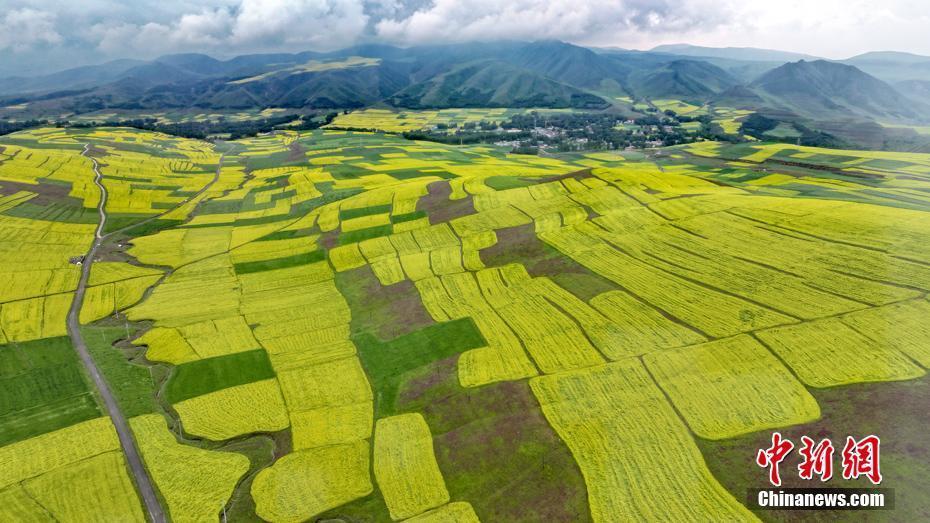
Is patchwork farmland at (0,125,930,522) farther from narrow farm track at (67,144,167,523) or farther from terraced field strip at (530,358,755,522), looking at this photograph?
narrow farm track at (67,144,167,523)

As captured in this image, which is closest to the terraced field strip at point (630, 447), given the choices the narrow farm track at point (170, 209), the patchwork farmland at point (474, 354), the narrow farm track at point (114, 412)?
the patchwork farmland at point (474, 354)

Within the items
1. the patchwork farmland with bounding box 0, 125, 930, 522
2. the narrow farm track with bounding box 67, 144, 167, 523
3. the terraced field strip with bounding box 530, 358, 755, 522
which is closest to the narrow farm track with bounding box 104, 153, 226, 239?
the patchwork farmland with bounding box 0, 125, 930, 522

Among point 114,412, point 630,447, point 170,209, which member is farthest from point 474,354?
point 170,209

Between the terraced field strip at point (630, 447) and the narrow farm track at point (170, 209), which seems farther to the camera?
the narrow farm track at point (170, 209)

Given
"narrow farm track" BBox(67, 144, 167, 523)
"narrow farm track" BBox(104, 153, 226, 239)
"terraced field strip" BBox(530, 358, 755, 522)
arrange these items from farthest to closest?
"narrow farm track" BBox(104, 153, 226, 239), "narrow farm track" BBox(67, 144, 167, 523), "terraced field strip" BBox(530, 358, 755, 522)

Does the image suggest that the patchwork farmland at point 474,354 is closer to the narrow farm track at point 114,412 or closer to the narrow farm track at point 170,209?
the narrow farm track at point 114,412

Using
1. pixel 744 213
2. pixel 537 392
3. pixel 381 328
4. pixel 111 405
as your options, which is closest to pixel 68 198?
pixel 111 405

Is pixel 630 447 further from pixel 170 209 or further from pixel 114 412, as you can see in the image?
pixel 170 209

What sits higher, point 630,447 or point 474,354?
point 630,447

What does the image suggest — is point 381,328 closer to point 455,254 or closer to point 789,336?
point 455,254
